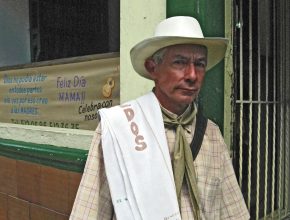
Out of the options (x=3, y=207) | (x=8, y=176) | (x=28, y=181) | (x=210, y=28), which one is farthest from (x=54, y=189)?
(x=210, y=28)

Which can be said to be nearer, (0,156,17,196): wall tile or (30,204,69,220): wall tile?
(30,204,69,220): wall tile

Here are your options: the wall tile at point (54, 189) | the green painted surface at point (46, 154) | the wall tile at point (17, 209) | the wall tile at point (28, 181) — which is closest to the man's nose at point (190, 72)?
the green painted surface at point (46, 154)

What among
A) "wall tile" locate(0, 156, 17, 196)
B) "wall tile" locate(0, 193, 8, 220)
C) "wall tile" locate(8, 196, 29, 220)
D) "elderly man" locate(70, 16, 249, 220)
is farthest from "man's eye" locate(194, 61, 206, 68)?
"wall tile" locate(0, 193, 8, 220)

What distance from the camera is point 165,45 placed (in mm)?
1796

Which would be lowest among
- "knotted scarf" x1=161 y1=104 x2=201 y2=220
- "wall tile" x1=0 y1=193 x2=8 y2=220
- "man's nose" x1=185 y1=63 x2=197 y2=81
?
"wall tile" x1=0 y1=193 x2=8 y2=220

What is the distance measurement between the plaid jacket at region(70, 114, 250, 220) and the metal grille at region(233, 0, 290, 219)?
0.84m

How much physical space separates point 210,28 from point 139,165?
1221 millimetres

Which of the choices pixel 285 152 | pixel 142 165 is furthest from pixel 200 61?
pixel 285 152

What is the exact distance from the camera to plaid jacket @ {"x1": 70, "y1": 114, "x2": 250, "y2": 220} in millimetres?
1815

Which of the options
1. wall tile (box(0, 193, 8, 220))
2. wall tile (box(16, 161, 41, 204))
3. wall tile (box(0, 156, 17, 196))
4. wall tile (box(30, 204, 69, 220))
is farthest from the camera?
wall tile (box(0, 193, 8, 220))

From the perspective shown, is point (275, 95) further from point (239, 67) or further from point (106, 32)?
point (106, 32)

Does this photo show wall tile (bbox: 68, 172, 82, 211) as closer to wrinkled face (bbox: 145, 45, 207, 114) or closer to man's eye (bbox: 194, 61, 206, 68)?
wrinkled face (bbox: 145, 45, 207, 114)

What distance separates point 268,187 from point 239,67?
1253mm

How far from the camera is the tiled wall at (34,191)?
3129mm
